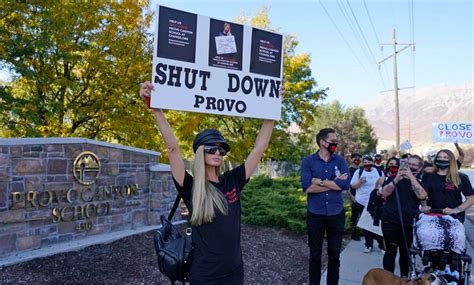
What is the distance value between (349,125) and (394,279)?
50.3 m

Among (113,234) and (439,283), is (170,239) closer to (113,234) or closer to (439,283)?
(439,283)

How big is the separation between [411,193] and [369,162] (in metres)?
3.07

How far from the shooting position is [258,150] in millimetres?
3207

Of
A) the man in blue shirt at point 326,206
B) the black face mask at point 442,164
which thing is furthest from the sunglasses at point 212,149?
the black face mask at point 442,164

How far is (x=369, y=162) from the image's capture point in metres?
8.05

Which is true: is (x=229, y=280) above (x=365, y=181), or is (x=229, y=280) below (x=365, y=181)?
below

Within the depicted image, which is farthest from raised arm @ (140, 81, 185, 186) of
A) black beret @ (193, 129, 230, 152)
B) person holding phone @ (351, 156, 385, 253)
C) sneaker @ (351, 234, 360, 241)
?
sneaker @ (351, 234, 360, 241)

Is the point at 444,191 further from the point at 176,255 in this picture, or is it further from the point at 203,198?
the point at 176,255

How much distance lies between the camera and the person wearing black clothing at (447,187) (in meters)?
4.58

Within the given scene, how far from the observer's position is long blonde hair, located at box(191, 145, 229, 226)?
2.59 meters

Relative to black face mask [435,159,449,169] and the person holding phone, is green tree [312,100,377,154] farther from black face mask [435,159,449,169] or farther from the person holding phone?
black face mask [435,159,449,169]

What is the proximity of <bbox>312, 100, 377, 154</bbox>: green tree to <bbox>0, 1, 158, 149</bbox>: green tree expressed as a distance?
133 ft

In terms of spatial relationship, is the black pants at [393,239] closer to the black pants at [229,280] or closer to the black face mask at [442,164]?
the black face mask at [442,164]

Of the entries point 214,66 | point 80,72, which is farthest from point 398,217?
point 80,72
